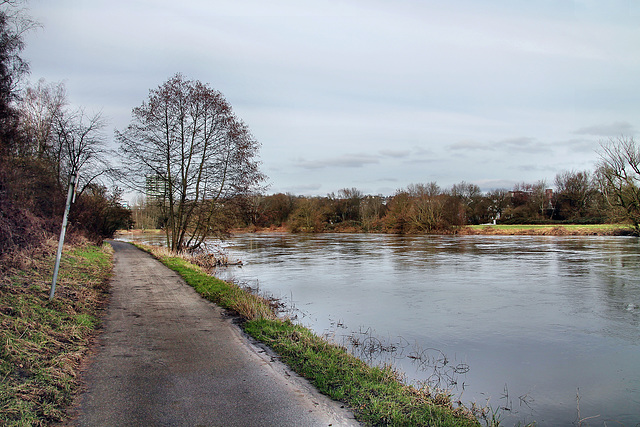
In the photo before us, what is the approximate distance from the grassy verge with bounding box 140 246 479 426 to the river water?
104 cm

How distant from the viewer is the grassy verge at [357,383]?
166 inches

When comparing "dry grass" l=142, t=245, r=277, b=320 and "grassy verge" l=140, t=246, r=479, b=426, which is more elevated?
"dry grass" l=142, t=245, r=277, b=320

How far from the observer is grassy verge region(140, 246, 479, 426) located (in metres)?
4.21

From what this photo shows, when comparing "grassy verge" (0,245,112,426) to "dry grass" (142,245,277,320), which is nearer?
"grassy verge" (0,245,112,426)

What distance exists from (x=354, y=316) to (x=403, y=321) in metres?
1.26

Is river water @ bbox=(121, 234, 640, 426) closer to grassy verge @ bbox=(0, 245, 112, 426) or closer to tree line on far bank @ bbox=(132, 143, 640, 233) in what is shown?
grassy verge @ bbox=(0, 245, 112, 426)

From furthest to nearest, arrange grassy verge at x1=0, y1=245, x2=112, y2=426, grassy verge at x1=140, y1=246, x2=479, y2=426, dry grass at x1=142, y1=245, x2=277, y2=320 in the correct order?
dry grass at x1=142, y1=245, x2=277, y2=320 → grassy verge at x1=140, y1=246, x2=479, y2=426 → grassy verge at x1=0, y1=245, x2=112, y2=426

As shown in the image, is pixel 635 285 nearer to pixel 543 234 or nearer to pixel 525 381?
pixel 525 381

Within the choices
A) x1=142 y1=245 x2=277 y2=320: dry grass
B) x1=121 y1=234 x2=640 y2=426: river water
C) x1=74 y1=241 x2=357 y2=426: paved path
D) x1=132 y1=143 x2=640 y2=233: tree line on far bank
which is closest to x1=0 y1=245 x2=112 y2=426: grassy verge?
x1=74 y1=241 x2=357 y2=426: paved path

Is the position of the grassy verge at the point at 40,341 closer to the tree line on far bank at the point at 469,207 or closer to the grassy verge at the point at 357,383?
the grassy verge at the point at 357,383

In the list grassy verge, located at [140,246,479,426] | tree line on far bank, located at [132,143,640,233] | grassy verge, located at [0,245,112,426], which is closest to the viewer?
grassy verge, located at [0,245,112,426]

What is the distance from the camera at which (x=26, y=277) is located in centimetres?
849

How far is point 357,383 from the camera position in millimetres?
Answer: 5000

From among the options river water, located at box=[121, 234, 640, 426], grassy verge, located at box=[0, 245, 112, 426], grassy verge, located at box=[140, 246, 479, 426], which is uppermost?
grassy verge, located at box=[0, 245, 112, 426]
